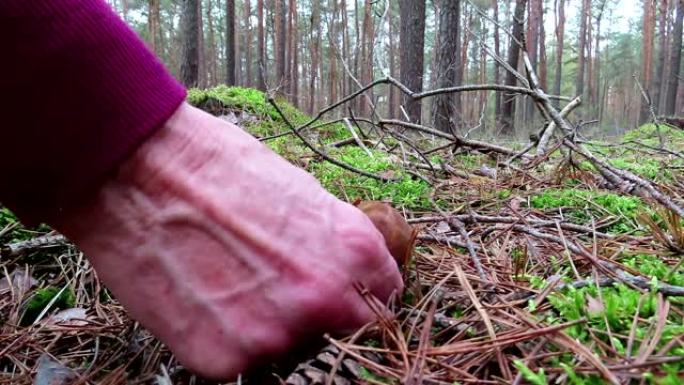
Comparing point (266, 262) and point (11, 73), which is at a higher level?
point (11, 73)

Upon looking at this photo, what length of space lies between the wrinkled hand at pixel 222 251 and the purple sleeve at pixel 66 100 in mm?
41

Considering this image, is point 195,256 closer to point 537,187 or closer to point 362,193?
point 362,193

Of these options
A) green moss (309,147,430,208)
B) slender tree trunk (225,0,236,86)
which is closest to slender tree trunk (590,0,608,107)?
slender tree trunk (225,0,236,86)

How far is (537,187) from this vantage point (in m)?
2.04

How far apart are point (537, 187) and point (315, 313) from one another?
151 centimetres

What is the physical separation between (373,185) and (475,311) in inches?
47.0

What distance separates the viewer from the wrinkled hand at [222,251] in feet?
2.58

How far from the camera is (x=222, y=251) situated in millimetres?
821

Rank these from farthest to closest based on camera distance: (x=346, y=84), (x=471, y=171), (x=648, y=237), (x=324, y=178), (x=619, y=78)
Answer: (x=619, y=78)
(x=346, y=84)
(x=471, y=171)
(x=324, y=178)
(x=648, y=237)

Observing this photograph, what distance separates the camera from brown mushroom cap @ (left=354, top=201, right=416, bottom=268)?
1.00 metres

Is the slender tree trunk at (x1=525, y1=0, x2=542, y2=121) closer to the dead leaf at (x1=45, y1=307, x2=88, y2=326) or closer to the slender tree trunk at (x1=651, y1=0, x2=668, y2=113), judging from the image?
the slender tree trunk at (x1=651, y1=0, x2=668, y2=113)

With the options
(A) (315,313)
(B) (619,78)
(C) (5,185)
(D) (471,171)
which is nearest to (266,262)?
(A) (315,313)

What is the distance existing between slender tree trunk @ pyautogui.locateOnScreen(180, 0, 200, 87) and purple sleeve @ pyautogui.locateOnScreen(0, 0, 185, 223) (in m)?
7.53

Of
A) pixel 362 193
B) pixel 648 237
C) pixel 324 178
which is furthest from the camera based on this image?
pixel 324 178
